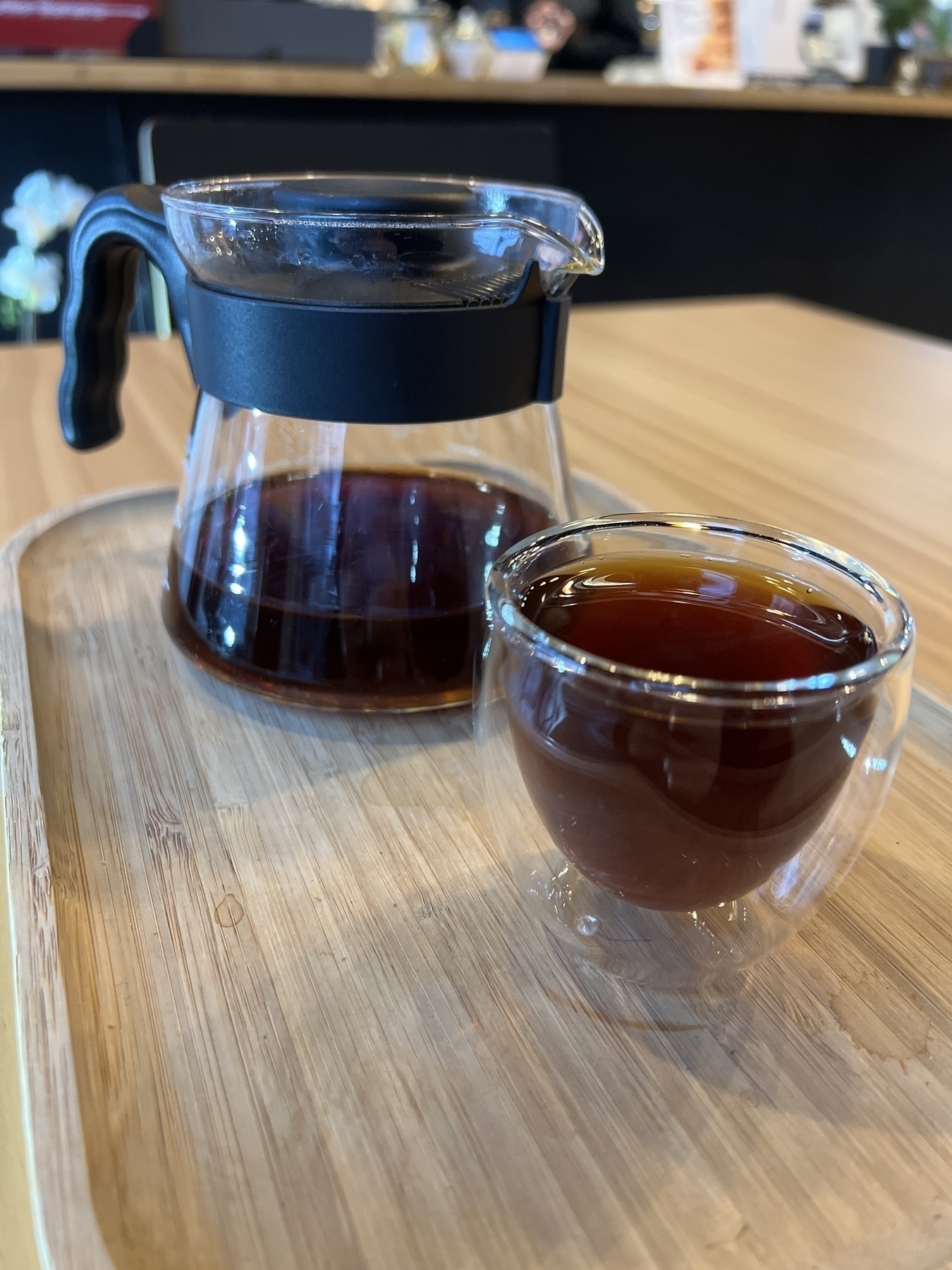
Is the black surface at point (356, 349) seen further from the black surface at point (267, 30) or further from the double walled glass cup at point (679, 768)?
the black surface at point (267, 30)

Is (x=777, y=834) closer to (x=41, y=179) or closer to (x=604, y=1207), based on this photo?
(x=604, y=1207)

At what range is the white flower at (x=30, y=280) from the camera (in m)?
1.67

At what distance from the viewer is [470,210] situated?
446mm

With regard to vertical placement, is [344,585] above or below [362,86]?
below

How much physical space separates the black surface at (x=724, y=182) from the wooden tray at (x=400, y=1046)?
1.96m

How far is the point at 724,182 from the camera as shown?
2.64 m

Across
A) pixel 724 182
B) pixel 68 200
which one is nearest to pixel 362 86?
pixel 68 200

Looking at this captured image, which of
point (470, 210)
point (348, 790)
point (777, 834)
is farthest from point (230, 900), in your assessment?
point (470, 210)

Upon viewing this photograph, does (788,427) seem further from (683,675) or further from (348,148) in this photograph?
(348,148)

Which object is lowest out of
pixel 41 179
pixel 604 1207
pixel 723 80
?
pixel 604 1207

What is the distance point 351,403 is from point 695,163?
97.5 inches

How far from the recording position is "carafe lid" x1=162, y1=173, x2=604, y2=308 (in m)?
0.41

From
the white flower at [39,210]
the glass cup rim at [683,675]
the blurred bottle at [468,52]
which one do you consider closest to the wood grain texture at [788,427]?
the glass cup rim at [683,675]

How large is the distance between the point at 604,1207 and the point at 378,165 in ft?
4.41
